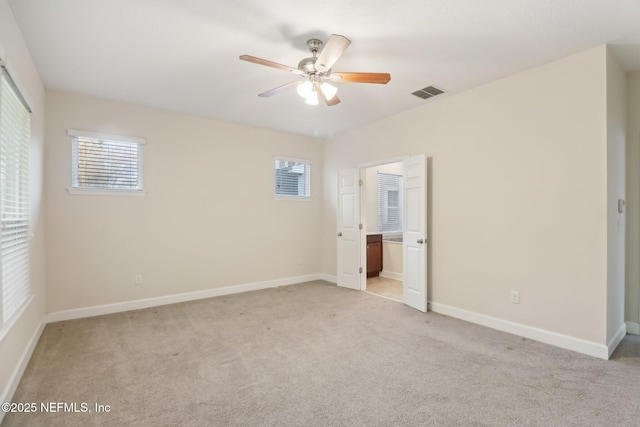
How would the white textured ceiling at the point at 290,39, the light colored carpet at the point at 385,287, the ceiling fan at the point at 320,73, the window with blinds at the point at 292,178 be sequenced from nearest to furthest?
1. the white textured ceiling at the point at 290,39
2. the ceiling fan at the point at 320,73
3. the light colored carpet at the point at 385,287
4. the window with blinds at the point at 292,178

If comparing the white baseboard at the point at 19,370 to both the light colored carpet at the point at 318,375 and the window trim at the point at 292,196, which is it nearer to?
the light colored carpet at the point at 318,375

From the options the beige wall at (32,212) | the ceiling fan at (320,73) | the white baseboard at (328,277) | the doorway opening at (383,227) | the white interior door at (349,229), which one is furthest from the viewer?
the doorway opening at (383,227)

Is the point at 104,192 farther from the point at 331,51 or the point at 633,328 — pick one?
the point at 633,328

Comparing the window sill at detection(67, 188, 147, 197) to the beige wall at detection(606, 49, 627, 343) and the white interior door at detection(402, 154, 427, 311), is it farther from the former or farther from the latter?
the beige wall at detection(606, 49, 627, 343)

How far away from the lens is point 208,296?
4727mm

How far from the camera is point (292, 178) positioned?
575 centimetres

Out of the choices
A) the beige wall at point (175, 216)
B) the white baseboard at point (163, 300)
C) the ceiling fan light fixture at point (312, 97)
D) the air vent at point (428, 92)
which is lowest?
the white baseboard at point (163, 300)

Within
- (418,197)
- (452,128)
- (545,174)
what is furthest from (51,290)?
(545,174)

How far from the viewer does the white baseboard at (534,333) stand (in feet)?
9.01

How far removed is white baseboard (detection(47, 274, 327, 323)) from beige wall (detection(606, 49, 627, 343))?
4.24 m

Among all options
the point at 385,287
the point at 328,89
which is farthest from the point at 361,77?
the point at 385,287

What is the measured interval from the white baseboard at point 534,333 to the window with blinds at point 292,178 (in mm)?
3143

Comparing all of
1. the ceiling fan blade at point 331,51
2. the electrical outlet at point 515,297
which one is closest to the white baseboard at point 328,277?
the electrical outlet at point 515,297

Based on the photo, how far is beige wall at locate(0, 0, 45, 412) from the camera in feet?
6.83
